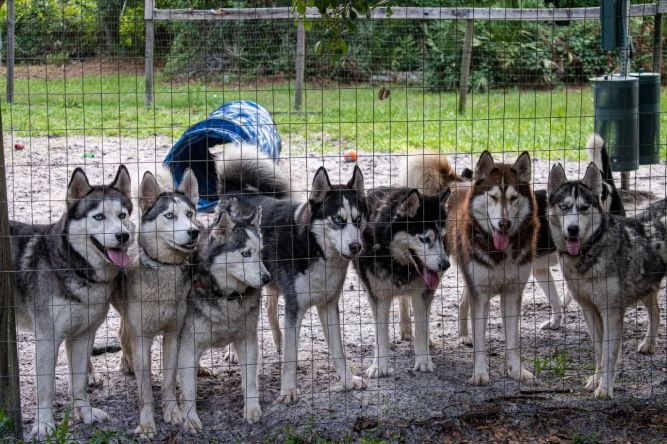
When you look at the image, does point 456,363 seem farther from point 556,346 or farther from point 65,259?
point 65,259

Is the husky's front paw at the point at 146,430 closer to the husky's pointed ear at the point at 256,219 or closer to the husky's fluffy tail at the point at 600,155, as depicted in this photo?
the husky's pointed ear at the point at 256,219

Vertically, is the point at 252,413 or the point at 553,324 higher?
the point at 553,324

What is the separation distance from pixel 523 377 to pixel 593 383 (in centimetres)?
45

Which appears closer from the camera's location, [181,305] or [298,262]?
[181,305]

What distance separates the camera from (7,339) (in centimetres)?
450

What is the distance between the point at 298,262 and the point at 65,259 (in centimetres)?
145

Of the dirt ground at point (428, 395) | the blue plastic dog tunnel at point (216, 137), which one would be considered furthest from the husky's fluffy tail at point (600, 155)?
the blue plastic dog tunnel at point (216, 137)

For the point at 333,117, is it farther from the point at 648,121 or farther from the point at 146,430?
the point at 146,430

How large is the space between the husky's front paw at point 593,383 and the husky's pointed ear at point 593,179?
3.96 ft

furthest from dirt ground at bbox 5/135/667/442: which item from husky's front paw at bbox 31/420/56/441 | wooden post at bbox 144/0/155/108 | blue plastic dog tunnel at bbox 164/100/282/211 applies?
wooden post at bbox 144/0/155/108

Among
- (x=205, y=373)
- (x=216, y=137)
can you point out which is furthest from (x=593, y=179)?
(x=216, y=137)

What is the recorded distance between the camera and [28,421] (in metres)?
4.86

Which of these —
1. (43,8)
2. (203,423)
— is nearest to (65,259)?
(203,423)

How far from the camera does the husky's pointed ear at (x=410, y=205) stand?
5406 millimetres
